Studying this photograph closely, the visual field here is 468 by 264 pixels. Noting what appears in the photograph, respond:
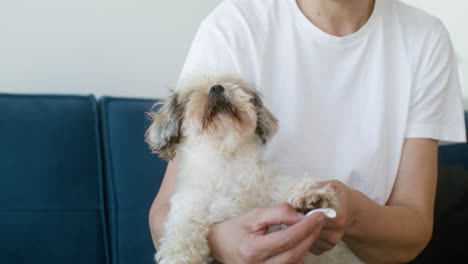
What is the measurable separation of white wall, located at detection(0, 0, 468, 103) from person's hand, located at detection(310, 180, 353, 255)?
1.33 meters

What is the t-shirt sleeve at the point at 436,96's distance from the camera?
1.54 meters

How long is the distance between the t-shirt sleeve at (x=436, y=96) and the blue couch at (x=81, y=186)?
0.57 metres

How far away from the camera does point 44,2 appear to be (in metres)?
2.07

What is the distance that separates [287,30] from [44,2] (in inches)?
44.2

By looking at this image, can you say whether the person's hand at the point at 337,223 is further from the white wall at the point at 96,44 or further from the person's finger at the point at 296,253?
the white wall at the point at 96,44

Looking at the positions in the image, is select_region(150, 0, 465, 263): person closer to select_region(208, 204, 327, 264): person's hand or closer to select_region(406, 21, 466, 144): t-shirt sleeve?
select_region(406, 21, 466, 144): t-shirt sleeve

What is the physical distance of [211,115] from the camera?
1.28 meters

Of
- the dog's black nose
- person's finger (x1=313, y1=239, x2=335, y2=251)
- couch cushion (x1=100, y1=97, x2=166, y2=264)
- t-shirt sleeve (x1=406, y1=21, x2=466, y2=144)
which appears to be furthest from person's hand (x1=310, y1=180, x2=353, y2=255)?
couch cushion (x1=100, y1=97, x2=166, y2=264)

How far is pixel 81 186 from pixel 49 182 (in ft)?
0.38

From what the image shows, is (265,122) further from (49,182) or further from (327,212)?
(49,182)

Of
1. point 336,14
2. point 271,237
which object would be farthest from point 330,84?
point 271,237

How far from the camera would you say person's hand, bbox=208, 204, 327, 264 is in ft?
3.43

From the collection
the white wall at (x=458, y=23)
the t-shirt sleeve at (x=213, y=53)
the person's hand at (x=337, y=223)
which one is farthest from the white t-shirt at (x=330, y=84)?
the white wall at (x=458, y=23)

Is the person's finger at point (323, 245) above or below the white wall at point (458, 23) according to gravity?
below
